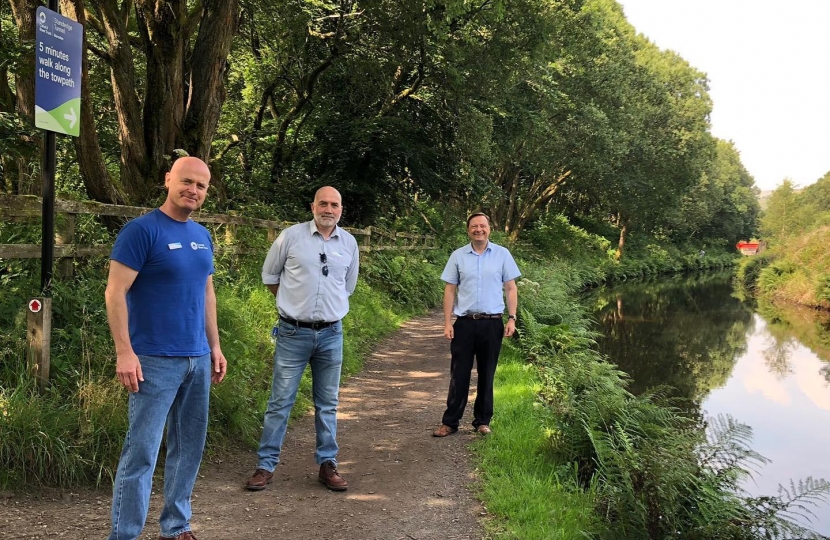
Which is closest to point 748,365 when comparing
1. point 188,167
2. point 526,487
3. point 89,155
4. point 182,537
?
point 526,487

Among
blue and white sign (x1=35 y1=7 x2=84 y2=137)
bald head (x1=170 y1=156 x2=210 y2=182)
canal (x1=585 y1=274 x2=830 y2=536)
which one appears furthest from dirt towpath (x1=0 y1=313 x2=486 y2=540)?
canal (x1=585 y1=274 x2=830 y2=536)

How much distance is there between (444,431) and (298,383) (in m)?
1.93

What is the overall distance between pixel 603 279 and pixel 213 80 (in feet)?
96.5

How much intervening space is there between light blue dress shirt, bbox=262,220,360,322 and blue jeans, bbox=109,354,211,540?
1114 millimetres

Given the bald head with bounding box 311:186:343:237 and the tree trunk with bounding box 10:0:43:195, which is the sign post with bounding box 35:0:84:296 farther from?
the tree trunk with bounding box 10:0:43:195

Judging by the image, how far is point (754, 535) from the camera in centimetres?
411

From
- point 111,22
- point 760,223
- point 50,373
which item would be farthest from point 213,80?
point 760,223

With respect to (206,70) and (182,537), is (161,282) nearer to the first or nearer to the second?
(182,537)

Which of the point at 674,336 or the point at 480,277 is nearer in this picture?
the point at 480,277

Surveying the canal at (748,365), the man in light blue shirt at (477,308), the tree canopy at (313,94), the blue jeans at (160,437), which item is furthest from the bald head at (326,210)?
the canal at (748,365)

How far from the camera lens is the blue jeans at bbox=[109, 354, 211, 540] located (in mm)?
2910

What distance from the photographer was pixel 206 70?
862 cm

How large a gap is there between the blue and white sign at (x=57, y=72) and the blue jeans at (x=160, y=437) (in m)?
2.02

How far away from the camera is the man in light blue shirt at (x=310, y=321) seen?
4273 millimetres
